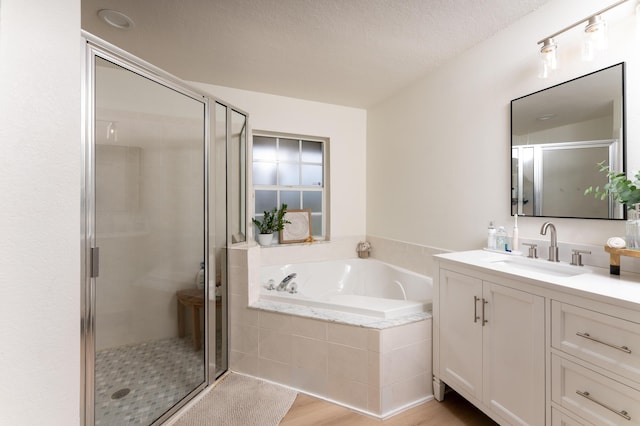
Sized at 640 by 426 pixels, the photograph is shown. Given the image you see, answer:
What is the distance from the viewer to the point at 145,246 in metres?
1.58

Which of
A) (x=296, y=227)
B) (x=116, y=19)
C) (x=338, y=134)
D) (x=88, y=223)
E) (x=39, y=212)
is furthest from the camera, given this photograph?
(x=338, y=134)

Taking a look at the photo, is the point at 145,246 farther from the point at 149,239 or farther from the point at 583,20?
the point at 583,20

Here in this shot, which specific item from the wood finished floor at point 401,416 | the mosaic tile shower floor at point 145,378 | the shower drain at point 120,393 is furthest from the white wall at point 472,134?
the shower drain at point 120,393

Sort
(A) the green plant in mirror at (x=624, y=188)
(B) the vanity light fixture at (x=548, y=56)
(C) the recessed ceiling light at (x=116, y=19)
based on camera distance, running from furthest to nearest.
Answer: (C) the recessed ceiling light at (x=116, y=19)
(B) the vanity light fixture at (x=548, y=56)
(A) the green plant in mirror at (x=624, y=188)

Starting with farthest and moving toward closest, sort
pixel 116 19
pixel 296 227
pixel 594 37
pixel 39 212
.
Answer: pixel 296 227
pixel 116 19
pixel 594 37
pixel 39 212

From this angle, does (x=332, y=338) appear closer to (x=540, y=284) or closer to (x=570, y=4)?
(x=540, y=284)

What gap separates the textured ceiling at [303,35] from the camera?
1.60 meters

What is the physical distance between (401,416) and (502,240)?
1.24 meters

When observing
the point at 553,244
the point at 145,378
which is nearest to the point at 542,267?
the point at 553,244

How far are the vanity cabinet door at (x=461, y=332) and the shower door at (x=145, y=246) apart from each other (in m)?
1.56

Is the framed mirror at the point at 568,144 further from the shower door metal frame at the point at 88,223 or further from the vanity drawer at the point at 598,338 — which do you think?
the shower door metal frame at the point at 88,223

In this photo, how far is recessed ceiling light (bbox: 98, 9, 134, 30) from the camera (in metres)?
1.63

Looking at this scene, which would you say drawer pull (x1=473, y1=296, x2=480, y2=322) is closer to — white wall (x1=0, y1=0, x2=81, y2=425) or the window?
white wall (x1=0, y1=0, x2=81, y2=425)

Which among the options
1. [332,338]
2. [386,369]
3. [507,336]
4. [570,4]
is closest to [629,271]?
[507,336]
